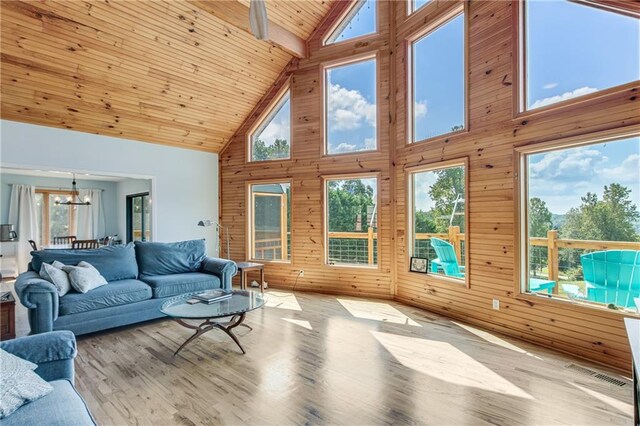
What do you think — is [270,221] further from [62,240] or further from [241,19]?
[62,240]

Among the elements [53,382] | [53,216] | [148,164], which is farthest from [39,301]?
[53,216]

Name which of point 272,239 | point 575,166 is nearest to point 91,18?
point 272,239

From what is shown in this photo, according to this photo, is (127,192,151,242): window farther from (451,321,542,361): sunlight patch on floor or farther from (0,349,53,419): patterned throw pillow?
(451,321,542,361): sunlight patch on floor

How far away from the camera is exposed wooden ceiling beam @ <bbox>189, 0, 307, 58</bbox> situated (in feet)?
14.7

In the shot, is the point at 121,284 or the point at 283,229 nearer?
the point at 121,284

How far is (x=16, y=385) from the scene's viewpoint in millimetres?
1447

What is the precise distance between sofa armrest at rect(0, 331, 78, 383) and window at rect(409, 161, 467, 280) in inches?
156

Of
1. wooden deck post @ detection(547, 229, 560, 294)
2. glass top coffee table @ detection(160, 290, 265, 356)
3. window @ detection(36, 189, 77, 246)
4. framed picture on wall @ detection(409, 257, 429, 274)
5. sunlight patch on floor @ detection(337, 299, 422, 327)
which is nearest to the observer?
glass top coffee table @ detection(160, 290, 265, 356)

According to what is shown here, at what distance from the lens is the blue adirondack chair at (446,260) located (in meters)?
4.36

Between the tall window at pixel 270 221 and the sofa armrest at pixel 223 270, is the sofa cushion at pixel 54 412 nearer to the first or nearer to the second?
the sofa armrest at pixel 223 270

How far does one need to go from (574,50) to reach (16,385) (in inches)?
192

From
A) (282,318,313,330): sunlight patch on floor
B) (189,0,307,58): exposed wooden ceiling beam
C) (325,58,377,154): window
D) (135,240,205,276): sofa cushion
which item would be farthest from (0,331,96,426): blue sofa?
(325,58,377,154): window

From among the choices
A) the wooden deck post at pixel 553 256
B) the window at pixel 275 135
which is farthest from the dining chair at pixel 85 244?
the wooden deck post at pixel 553 256

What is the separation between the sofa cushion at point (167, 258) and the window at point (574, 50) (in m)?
4.68
